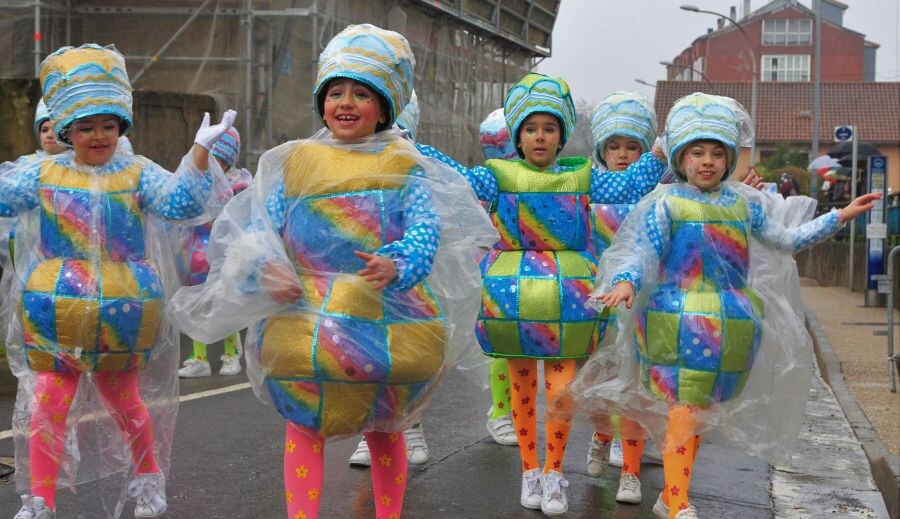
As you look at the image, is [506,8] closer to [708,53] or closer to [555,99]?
[555,99]

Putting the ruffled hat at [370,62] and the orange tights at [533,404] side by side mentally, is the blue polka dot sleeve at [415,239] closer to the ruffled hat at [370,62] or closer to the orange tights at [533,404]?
the ruffled hat at [370,62]

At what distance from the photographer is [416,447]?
6266mm

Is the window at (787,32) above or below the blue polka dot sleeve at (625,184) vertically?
above

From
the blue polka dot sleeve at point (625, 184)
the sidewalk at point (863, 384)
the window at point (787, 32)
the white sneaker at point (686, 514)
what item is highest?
the window at point (787, 32)

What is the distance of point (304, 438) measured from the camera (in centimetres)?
401

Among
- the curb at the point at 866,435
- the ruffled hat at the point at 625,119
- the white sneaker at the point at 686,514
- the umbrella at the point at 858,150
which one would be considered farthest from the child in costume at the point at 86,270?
the umbrella at the point at 858,150

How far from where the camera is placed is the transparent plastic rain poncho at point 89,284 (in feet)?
15.5

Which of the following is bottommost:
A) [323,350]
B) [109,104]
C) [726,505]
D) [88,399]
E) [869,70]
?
[726,505]

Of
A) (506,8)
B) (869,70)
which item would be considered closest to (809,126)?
(869,70)

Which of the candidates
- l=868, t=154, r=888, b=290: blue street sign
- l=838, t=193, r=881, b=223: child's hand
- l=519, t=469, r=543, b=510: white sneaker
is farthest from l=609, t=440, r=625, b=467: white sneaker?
l=868, t=154, r=888, b=290: blue street sign

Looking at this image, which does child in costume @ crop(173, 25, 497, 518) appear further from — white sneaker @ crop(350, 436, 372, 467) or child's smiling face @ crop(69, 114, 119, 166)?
white sneaker @ crop(350, 436, 372, 467)

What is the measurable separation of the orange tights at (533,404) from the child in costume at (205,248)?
116 inches

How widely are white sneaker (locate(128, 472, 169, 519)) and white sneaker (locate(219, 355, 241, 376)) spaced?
406 cm

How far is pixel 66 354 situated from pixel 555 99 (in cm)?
220
